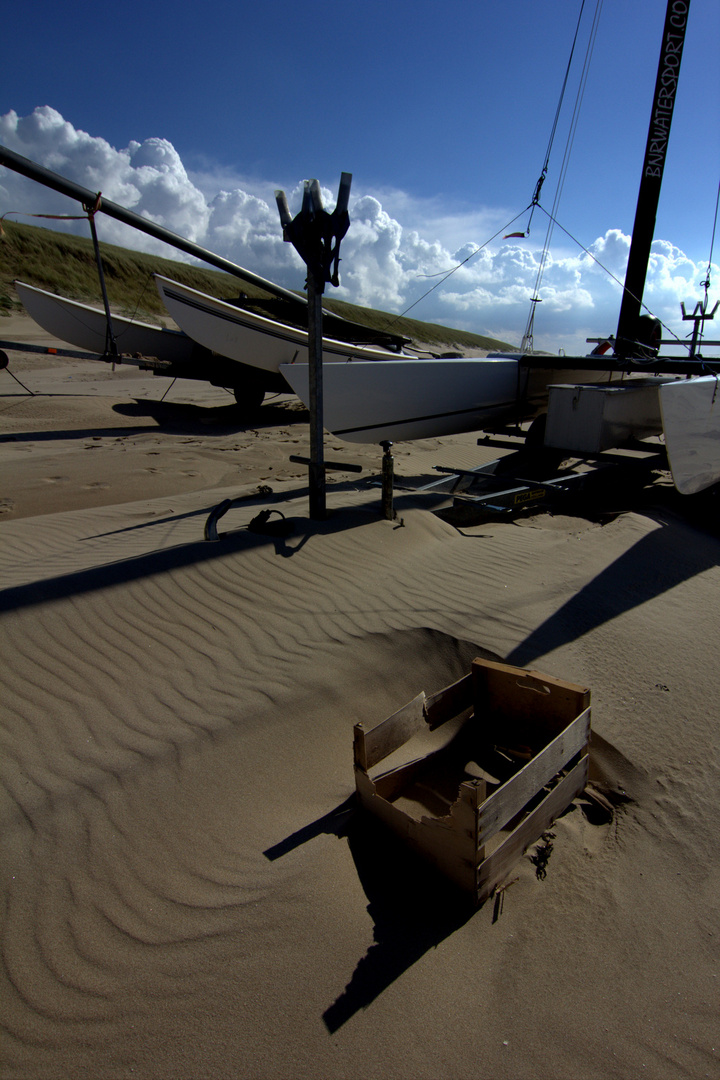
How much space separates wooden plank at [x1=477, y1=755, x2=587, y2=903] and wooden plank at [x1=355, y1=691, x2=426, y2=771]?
0.59 m

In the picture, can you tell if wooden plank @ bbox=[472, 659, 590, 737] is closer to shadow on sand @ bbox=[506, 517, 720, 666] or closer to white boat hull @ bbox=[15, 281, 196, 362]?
shadow on sand @ bbox=[506, 517, 720, 666]

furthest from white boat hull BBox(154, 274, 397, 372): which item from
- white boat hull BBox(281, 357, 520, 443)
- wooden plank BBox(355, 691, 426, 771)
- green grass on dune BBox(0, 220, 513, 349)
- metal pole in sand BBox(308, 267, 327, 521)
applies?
green grass on dune BBox(0, 220, 513, 349)

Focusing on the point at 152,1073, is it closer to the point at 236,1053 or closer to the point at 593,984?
the point at 236,1053

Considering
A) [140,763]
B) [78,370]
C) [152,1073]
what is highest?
[78,370]

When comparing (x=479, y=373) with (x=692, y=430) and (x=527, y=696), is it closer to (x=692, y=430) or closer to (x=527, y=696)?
(x=692, y=430)

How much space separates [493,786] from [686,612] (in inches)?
104

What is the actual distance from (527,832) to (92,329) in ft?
48.9

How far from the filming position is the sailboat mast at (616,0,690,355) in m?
10.1

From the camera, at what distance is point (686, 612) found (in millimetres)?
4375

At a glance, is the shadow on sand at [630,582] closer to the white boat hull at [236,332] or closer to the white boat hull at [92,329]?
the white boat hull at [236,332]

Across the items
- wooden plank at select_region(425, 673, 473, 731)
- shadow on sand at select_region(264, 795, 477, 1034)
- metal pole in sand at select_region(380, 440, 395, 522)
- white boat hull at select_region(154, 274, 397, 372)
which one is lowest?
shadow on sand at select_region(264, 795, 477, 1034)

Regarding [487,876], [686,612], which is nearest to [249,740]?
[487,876]

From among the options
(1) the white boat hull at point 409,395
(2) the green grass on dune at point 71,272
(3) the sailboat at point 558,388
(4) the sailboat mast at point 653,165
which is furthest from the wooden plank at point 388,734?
(2) the green grass on dune at point 71,272

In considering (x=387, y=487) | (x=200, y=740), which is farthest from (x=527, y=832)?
(x=387, y=487)
